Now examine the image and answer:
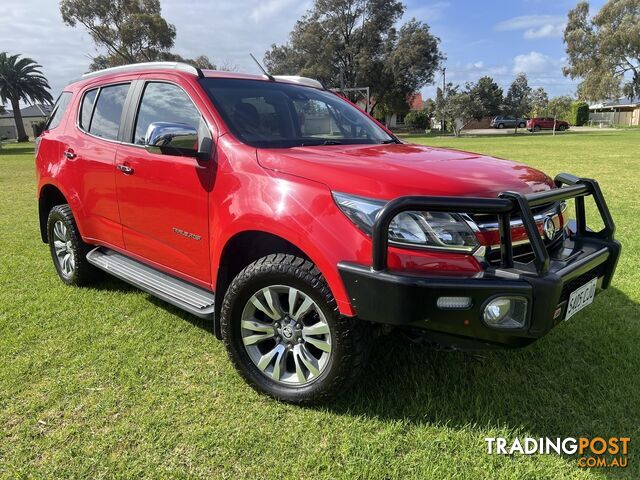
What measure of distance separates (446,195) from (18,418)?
2.54 m

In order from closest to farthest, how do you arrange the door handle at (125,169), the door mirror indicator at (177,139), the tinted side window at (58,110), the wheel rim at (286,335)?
the wheel rim at (286,335) → the door mirror indicator at (177,139) → the door handle at (125,169) → the tinted side window at (58,110)

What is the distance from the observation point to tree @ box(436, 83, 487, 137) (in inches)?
1738

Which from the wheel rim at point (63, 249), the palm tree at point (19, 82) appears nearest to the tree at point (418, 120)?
the palm tree at point (19, 82)

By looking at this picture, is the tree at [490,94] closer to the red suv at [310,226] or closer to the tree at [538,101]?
the tree at [538,101]

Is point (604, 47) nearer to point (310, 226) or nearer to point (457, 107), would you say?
point (457, 107)

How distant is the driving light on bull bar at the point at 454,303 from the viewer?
212cm

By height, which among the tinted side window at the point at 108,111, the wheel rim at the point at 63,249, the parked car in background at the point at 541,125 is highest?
the parked car in background at the point at 541,125

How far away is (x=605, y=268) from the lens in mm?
2744

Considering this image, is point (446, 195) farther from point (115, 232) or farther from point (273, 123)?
point (115, 232)

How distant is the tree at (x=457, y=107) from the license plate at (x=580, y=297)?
4323cm

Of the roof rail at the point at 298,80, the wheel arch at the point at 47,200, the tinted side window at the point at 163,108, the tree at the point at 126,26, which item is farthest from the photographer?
the tree at the point at 126,26

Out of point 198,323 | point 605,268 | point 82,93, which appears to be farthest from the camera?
point 82,93

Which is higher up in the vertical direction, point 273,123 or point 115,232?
point 273,123

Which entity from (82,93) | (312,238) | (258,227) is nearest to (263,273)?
(258,227)
